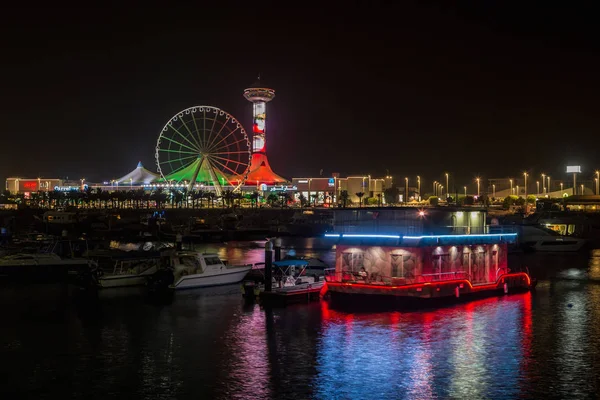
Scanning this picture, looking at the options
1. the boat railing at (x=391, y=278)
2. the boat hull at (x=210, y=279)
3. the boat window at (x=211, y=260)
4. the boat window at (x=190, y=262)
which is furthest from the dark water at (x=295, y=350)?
the boat window at (x=211, y=260)

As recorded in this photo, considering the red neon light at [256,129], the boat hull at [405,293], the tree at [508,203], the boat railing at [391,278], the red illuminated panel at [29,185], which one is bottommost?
the boat hull at [405,293]

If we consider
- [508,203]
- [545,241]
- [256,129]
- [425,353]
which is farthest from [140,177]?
[425,353]

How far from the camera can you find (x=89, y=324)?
2781 cm

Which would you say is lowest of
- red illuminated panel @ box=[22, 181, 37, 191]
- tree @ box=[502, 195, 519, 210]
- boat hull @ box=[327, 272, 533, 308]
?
boat hull @ box=[327, 272, 533, 308]

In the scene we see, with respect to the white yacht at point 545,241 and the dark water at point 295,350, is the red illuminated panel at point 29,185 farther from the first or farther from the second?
the dark water at point 295,350

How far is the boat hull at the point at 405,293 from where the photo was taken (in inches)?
1130

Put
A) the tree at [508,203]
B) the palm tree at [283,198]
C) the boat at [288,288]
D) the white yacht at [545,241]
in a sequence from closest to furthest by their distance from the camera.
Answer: the boat at [288,288], the white yacht at [545,241], the tree at [508,203], the palm tree at [283,198]

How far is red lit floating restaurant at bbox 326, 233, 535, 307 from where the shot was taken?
2872 cm

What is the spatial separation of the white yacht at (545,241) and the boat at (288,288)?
31.7 m

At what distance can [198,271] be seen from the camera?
119 feet

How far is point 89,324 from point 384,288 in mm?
11432

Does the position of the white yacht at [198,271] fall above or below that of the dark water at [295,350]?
above

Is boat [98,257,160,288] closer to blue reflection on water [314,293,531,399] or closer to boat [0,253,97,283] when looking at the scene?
boat [0,253,97,283]

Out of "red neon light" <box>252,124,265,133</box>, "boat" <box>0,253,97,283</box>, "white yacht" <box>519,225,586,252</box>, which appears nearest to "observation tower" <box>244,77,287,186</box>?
"red neon light" <box>252,124,265,133</box>
